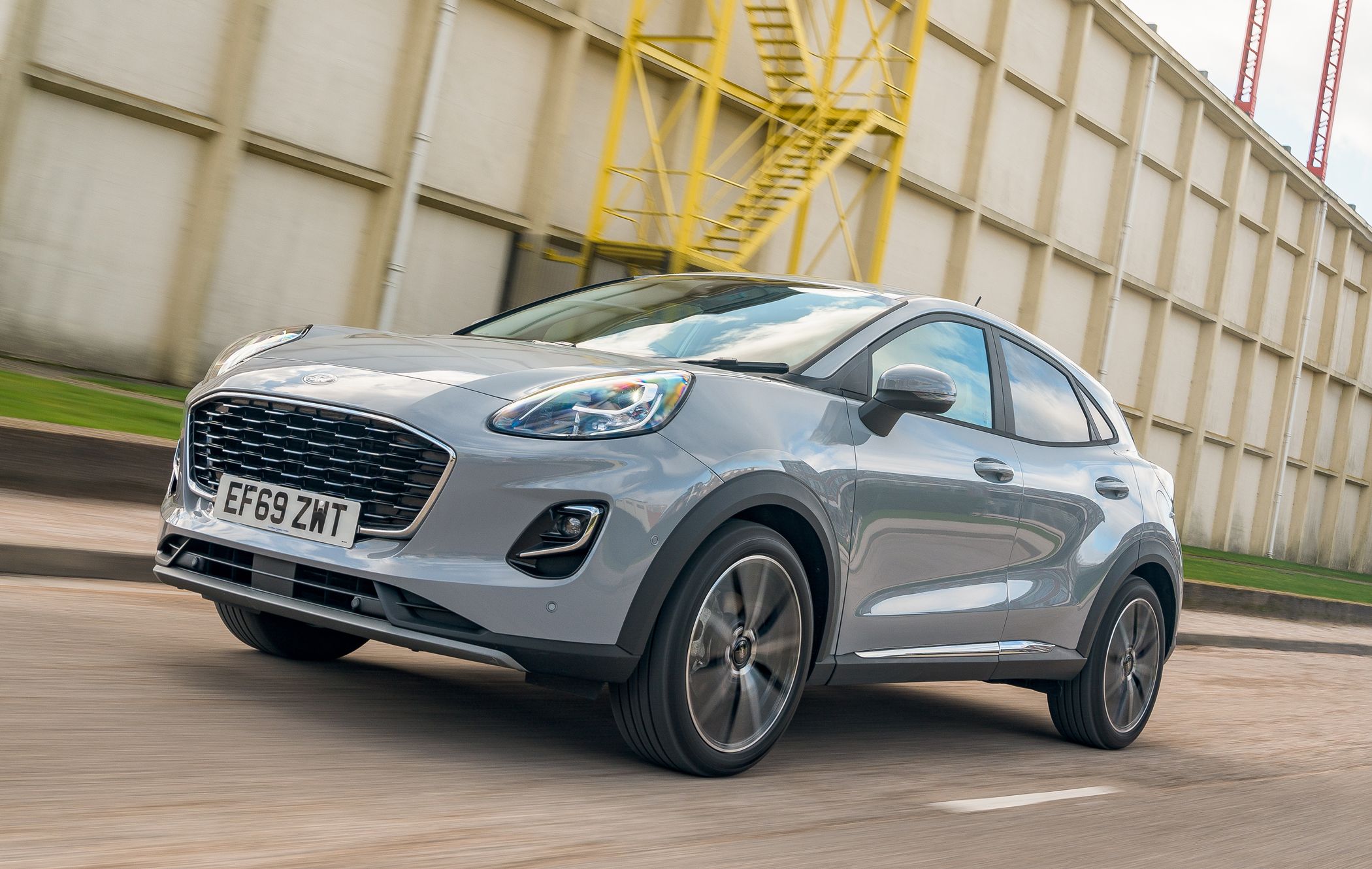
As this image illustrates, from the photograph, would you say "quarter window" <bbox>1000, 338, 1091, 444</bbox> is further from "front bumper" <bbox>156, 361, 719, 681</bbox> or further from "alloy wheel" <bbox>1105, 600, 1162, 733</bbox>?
"front bumper" <bbox>156, 361, 719, 681</bbox>

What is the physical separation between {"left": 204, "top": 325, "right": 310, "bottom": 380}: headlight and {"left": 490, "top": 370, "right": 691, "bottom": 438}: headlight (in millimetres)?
1067

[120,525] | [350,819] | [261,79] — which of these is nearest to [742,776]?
[350,819]

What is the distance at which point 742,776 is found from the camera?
4438mm

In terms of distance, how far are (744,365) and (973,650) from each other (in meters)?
1.47

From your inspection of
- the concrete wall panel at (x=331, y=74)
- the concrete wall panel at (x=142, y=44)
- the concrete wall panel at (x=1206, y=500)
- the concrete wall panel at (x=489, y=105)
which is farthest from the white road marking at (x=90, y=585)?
the concrete wall panel at (x=1206, y=500)

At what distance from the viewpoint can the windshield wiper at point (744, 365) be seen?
4.55 m

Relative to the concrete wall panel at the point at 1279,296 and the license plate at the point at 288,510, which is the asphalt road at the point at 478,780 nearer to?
the license plate at the point at 288,510

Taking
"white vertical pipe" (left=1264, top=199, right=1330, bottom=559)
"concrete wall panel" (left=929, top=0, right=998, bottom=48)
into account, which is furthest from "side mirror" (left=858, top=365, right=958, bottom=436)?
"white vertical pipe" (left=1264, top=199, right=1330, bottom=559)

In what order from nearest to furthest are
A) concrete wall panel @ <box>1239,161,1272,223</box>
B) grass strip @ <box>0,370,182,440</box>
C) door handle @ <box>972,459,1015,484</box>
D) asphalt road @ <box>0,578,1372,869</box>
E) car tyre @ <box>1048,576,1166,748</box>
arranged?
asphalt road @ <box>0,578,1372,869</box>
door handle @ <box>972,459,1015,484</box>
car tyre @ <box>1048,576,1166,748</box>
grass strip @ <box>0,370,182,440</box>
concrete wall panel @ <box>1239,161,1272,223</box>

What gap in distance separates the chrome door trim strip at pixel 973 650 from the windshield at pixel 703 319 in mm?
1025

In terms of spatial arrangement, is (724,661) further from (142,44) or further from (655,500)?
(142,44)

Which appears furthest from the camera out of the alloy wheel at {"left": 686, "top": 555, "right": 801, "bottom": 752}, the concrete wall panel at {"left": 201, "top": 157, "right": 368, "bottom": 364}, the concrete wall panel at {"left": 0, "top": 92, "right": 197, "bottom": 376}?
the concrete wall panel at {"left": 201, "top": 157, "right": 368, "bottom": 364}

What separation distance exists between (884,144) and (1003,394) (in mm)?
16492

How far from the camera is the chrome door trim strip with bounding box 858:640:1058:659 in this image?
190 inches
